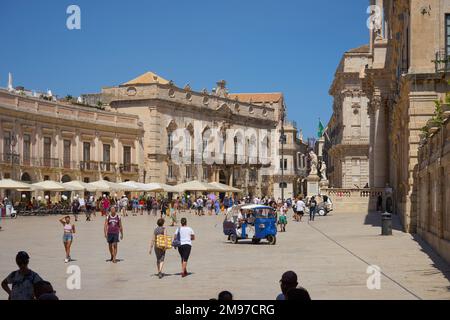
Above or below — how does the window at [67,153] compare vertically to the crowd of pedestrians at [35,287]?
above

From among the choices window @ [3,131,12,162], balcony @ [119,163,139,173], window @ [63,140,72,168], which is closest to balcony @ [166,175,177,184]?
balcony @ [119,163,139,173]

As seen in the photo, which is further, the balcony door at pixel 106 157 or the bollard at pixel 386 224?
the balcony door at pixel 106 157

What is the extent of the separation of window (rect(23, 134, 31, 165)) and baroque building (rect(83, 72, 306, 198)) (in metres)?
15.4

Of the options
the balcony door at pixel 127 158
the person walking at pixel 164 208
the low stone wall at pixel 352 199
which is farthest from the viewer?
the balcony door at pixel 127 158

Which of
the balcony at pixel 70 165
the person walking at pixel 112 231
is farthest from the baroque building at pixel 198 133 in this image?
the person walking at pixel 112 231

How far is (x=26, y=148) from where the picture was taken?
2194 inches

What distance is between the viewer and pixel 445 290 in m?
13.0

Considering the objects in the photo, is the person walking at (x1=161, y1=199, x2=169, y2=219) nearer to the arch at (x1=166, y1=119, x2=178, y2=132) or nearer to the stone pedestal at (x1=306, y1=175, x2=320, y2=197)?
the stone pedestal at (x1=306, y1=175, x2=320, y2=197)

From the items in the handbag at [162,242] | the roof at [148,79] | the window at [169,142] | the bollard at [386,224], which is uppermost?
the roof at [148,79]

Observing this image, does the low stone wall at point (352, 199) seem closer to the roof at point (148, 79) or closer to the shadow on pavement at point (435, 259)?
the shadow on pavement at point (435, 259)

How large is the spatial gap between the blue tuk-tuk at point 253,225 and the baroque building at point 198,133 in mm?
44193

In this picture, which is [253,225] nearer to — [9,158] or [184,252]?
[184,252]

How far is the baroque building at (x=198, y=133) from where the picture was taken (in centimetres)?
7175

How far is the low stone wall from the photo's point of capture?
155ft
